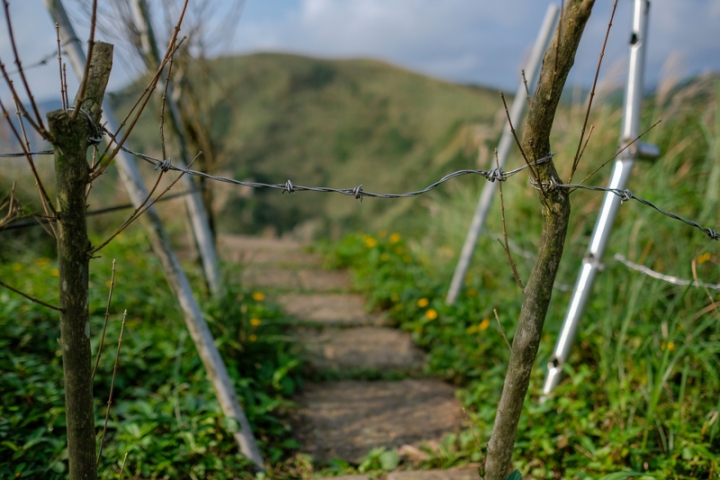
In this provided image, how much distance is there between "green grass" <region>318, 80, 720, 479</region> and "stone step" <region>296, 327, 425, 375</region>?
14 cm

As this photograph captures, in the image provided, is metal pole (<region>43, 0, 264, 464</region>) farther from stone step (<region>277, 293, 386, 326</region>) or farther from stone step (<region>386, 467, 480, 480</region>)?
stone step (<region>277, 293, 386, 326</region>)

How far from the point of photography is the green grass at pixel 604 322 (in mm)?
2195

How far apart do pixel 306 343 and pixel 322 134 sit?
9.90 m

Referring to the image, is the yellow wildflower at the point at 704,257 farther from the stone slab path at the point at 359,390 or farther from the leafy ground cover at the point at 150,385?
the leafy ground cover at the point at 150,385

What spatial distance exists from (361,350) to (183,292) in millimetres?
1479

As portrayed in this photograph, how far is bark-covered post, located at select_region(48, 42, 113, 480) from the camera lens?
1152 mm

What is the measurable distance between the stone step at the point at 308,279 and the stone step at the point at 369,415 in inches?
60.6

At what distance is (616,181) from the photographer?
2.47m

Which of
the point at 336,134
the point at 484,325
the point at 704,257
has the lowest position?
the point at 484,325

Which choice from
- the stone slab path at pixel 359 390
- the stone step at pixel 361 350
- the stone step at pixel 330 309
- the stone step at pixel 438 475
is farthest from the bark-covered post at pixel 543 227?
the stone step at pixel 330 309

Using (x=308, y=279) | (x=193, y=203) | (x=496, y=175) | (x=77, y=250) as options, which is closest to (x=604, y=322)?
(x=496, y=175)

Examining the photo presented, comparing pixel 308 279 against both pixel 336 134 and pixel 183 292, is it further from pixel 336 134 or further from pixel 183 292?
pixel 336 134

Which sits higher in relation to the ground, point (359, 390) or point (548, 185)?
point (548, 185)

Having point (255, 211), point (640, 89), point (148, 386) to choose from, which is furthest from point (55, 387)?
point (255, 211)
